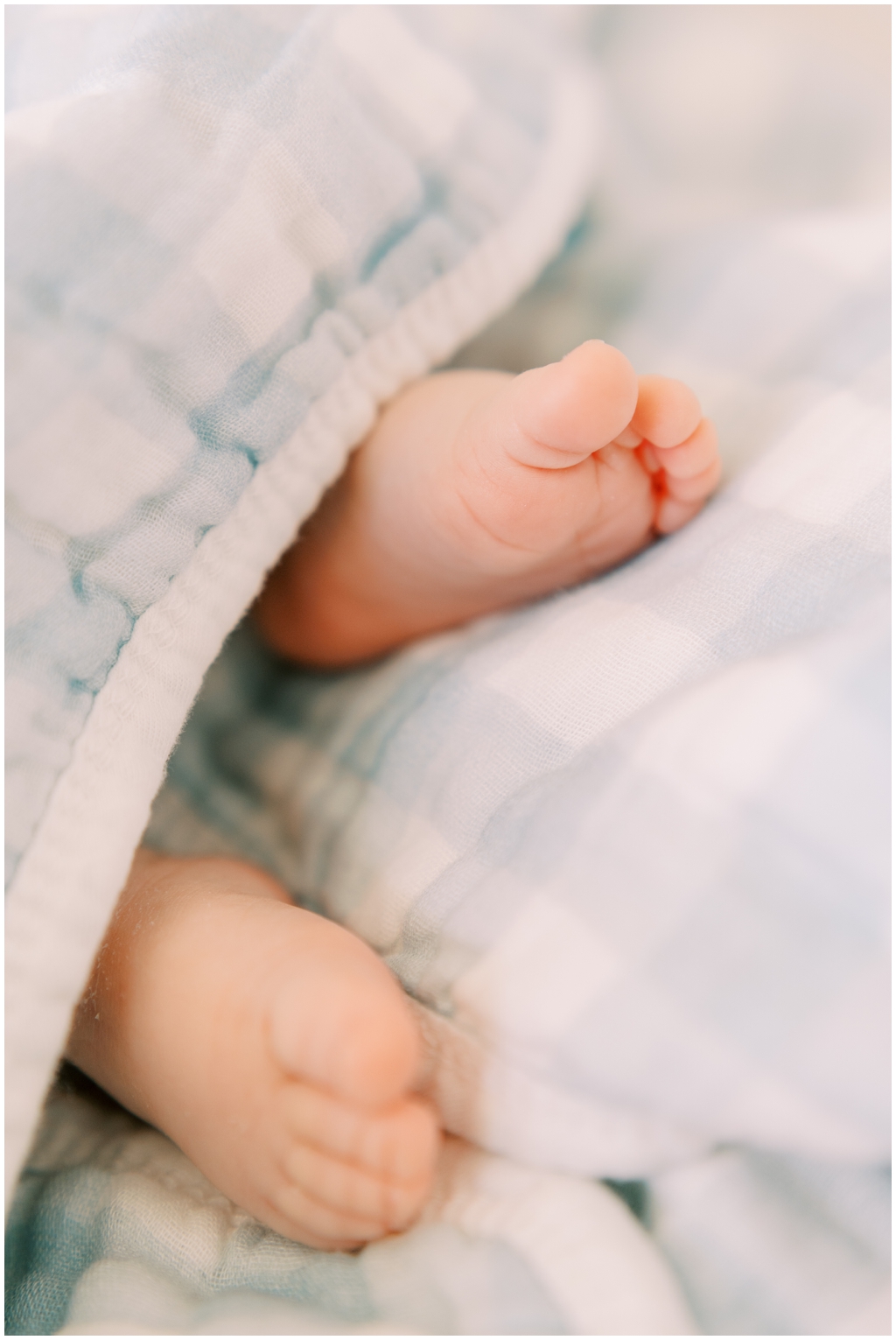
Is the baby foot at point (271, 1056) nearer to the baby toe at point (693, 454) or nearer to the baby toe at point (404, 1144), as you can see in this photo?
Answer: the baby toe at point (404, 1144)

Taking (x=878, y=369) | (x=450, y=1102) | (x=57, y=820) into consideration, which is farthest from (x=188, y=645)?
(x=878, y=369)

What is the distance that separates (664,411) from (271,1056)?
0.32m

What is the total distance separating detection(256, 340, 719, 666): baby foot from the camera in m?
0.44

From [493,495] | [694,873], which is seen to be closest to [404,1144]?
[694,873]

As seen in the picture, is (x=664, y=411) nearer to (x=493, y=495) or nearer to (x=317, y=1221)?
(x=493, y=495)

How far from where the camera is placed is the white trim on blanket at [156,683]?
0.39 meters

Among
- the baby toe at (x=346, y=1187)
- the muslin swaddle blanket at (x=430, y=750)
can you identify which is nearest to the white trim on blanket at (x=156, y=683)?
the muslin swaddle blanket at (x=430, y=750)

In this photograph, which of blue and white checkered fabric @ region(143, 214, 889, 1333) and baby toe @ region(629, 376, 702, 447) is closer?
blue and white checkered fabric @ region(143, 214, 889, 1333)

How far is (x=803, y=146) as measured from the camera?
33.6 inches

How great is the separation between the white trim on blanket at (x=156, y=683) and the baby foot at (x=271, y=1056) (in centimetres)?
4

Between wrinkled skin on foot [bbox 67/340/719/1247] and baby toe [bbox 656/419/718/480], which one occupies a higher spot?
baby toe [bbox 656/419/718/480]

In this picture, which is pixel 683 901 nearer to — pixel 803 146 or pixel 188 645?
pixel 188 645

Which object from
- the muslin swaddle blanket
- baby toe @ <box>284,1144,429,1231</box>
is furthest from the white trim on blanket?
baby toe @ <box>284,1144,429,1231</box>

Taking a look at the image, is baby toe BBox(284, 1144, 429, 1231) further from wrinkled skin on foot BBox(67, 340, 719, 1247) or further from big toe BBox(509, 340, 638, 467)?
big toe BBox(509, 340, 638, 467)
